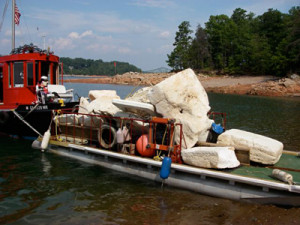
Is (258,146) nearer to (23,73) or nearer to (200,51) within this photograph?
(23,73)

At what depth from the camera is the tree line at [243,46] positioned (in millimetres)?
54250

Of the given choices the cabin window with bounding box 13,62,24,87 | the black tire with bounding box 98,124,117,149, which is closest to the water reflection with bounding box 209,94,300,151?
the black tire with bounding box 98,124,117,149

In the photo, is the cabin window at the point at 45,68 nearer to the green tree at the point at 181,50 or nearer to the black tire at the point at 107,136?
the black tire at the point at 107,136

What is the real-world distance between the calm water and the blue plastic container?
1.87 ft

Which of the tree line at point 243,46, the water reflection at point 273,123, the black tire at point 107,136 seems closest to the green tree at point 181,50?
the tree line at point 243,46

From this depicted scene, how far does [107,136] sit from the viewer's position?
1058cm

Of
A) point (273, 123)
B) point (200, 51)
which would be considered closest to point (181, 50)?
point (200, 51)

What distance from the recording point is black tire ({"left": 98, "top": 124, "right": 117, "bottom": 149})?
393 inches

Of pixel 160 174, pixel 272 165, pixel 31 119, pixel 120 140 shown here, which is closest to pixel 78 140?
pixel 120 140

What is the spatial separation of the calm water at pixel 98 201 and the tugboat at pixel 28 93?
304 cm

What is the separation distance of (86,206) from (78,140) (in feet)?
14.1

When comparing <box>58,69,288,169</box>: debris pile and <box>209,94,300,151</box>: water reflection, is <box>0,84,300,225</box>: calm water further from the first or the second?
<box>209,94,300,151</box>: water reflection

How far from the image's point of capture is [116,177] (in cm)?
957

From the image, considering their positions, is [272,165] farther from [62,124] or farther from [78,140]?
[62,124]
